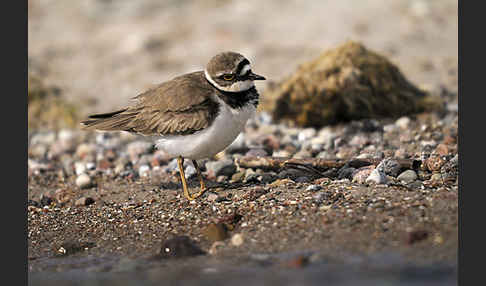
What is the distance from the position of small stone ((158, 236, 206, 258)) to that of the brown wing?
1.51 metres

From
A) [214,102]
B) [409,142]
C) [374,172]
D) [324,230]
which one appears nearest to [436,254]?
[324,230]

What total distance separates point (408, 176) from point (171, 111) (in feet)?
8.95

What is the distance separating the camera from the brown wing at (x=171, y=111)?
23.7 feet

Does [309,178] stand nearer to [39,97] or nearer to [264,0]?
[39,97]

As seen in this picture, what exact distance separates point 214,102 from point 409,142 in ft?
10.3

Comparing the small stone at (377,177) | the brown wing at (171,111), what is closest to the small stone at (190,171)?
the brown wing at (171,111)

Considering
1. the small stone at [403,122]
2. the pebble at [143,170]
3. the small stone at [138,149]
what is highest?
the small stone at [403,122]

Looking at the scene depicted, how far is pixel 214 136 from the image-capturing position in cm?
709

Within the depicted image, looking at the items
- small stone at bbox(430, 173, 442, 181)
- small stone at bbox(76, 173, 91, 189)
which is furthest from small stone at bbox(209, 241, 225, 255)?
small stone at bbox(76, 173, 91, 189)

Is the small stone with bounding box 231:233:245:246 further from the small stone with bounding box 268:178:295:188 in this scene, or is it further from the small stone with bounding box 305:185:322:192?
the small stone with bounding box 268:178:295:188

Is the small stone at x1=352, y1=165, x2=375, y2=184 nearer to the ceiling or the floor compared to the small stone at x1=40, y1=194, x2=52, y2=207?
nearer to the ceiling

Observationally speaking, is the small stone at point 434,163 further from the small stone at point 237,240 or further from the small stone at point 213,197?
the small stone at point 237,240

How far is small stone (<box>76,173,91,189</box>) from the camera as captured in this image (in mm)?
8719

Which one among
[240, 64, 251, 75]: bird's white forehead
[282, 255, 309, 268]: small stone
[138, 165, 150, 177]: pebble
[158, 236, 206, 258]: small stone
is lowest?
[282, 255, 309, 268]: small stone
